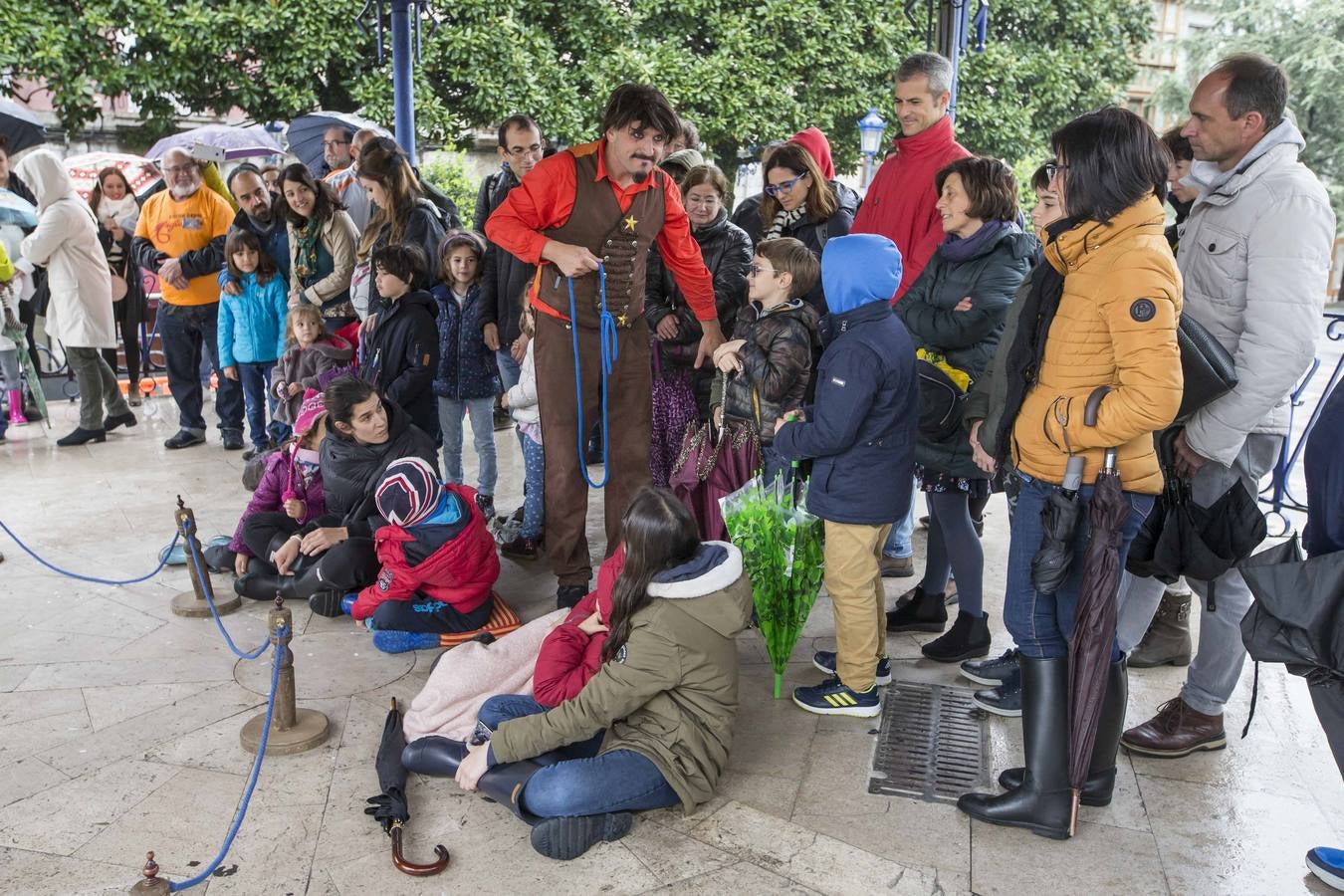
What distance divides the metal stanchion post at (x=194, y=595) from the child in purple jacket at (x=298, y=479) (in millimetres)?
265

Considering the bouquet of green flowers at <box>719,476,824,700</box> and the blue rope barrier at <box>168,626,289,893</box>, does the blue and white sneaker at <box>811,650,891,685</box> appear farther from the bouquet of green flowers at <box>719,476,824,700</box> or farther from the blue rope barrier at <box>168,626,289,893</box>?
the blue rope barrier at <box>168,626,289,893</box>

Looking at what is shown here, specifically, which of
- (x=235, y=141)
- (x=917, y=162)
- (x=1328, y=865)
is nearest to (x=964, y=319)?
(x=917, y=162)

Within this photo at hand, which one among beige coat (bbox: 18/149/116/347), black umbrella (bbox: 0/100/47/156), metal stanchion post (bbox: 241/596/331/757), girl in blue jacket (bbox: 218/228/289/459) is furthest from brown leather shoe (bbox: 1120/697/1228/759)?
black umbrella (bbox: 0/100/47/156)

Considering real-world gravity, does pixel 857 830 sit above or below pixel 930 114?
below

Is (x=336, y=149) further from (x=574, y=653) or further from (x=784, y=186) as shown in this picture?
(x=574, y=653)

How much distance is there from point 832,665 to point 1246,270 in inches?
70.5

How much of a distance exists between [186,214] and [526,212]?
3.55 metres

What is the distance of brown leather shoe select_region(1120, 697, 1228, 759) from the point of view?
10.2ft

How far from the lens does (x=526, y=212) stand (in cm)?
390

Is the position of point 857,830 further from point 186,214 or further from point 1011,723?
point 186,214

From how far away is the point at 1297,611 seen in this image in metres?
2.38

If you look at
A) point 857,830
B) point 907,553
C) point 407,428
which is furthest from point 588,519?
point 857,830

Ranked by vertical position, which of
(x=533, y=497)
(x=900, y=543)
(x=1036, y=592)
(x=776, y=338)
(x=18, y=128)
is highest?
(x=18, y=128)

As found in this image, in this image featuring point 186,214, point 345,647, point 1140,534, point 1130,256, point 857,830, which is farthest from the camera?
point 186,214
